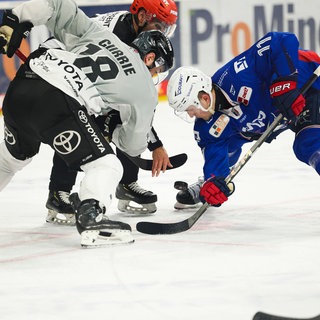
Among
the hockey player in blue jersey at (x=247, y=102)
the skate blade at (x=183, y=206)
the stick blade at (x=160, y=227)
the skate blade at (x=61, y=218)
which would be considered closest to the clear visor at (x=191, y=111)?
the hockey player in blue jersey at (x=247, y=102)

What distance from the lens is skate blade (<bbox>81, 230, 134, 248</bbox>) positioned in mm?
3271

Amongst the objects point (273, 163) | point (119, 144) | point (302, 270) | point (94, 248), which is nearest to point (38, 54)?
point (119, 144)

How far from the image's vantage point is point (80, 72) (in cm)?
335

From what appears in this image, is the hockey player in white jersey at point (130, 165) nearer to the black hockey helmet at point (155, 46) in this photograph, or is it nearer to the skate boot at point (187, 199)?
the skate boot at point (187, 199)

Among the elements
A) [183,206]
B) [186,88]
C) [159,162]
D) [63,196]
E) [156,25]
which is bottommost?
[183,206]

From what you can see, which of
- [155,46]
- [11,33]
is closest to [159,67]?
[155,46]

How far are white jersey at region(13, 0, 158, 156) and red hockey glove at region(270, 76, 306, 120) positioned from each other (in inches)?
20.4

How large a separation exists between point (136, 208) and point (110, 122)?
1.75 ft

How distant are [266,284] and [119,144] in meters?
1.12

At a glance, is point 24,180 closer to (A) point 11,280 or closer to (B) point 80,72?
(B) point 80,72

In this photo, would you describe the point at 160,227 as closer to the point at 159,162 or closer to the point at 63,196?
the point at 159,162

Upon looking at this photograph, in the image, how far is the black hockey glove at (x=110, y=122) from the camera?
369cm

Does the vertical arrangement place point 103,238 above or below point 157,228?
above

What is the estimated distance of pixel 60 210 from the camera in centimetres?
382
